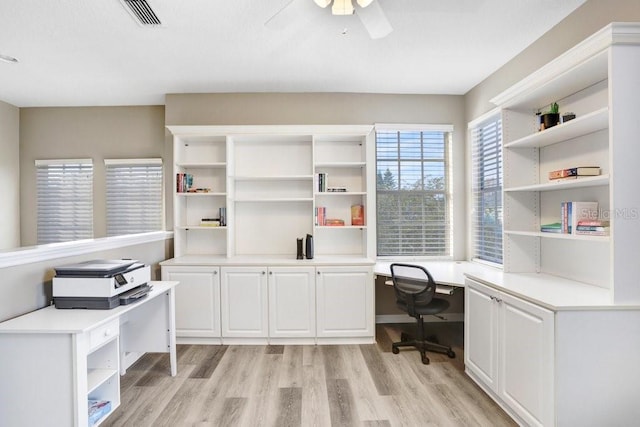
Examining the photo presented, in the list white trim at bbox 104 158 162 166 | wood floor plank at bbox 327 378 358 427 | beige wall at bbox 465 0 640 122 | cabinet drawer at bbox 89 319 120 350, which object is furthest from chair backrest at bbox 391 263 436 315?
white trim at bbox 104 158 162 166

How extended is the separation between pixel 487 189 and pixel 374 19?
243 centimetres

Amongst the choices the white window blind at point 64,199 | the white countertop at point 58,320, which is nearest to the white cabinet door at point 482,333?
the white countertop at point 58,320

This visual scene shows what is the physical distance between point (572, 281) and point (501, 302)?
591 millimetres

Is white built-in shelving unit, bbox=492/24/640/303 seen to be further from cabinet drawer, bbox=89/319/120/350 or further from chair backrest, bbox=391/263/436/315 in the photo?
cabinet drawer, bbox=89/319/120/350

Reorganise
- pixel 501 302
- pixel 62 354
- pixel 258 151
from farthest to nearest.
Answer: pixel 258 151 → pixel 501 302 → pixel 62 354

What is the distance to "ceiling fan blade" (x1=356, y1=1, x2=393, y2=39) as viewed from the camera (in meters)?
1.90

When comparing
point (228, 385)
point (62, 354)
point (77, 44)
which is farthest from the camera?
point (77, 44)

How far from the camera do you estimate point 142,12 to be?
229 centimetres

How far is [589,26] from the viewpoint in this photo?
2.24 meters

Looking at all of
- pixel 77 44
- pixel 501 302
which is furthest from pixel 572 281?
pixel 77 44

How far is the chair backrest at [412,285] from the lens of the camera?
9.38ft

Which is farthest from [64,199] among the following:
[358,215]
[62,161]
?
[358,215]

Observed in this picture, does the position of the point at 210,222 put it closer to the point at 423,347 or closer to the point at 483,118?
the point at 423,347

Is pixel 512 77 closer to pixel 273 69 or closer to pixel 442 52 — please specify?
pixel 442 52
